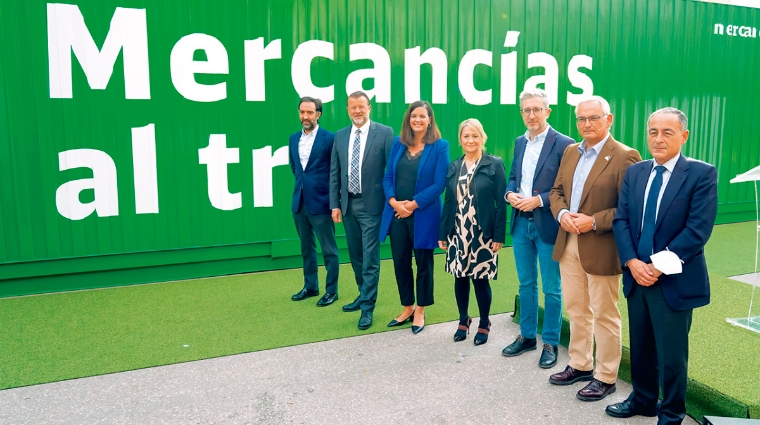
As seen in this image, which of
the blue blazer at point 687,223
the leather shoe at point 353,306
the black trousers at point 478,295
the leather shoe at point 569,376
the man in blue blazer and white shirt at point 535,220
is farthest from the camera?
the leather shoe at point 353,306

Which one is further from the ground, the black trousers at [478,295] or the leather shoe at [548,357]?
the black trousers at [478,295]

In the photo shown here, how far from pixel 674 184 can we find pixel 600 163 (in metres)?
0.45

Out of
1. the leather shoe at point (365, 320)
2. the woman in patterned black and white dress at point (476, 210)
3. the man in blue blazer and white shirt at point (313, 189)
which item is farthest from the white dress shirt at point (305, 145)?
the woman in patterned black and white dress at point (476, 210)

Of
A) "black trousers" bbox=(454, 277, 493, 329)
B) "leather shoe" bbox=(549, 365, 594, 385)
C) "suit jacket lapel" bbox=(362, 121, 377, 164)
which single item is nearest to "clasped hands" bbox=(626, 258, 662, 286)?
"leather shoe" bbox=(549, 365, 594, 385)

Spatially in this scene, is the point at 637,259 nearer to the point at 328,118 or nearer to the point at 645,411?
the point at 645,411

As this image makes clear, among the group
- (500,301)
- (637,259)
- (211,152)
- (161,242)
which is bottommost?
(500,301)

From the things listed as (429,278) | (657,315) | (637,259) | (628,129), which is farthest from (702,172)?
(628,129)

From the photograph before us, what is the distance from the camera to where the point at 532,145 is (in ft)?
10.6

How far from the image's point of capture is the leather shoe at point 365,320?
3.86 m

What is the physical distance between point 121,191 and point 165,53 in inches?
50.0

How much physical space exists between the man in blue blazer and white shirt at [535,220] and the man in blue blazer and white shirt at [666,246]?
2.01ft

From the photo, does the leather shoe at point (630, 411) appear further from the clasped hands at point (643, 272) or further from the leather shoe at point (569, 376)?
the clasped hands at point (643, 272)

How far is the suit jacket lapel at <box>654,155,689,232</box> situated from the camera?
7.47ft

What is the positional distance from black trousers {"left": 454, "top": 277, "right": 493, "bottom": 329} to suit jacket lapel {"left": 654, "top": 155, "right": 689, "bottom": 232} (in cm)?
130
